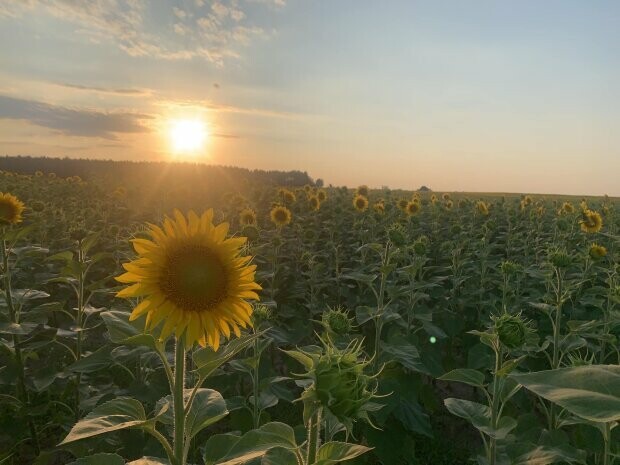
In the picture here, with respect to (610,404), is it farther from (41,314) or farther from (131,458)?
(41,314)

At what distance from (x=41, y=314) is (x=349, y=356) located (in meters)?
3.55

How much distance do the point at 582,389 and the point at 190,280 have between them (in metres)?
1.47

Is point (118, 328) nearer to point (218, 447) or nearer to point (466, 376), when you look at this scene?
point (218, 447)

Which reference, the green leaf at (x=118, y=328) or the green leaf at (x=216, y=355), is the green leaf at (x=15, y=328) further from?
the green leaf at (x=216, y=355)

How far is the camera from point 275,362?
22.3 ft

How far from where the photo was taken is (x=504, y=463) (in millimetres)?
2932

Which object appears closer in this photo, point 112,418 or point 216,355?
point 112,418

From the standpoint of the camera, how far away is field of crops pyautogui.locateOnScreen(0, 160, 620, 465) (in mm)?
1654

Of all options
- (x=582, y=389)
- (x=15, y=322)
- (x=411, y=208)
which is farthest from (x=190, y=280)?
(x=411, y=208)

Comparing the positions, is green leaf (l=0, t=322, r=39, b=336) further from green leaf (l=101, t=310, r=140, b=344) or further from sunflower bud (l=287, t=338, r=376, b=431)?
sunflower bud (l=287, t=338, r=376, b=431)

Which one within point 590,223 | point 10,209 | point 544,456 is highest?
point 590,223

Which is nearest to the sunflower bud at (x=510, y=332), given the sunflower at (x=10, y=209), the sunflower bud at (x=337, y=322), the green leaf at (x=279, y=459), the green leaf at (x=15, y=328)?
the sunflower bud at (x=337, y=322)

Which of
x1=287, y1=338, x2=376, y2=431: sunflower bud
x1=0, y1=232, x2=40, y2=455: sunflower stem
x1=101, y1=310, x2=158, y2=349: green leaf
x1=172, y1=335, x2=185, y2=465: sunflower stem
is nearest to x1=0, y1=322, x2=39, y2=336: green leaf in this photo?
x1=0, y1=232, x2=40, y2=455: sunflower stem

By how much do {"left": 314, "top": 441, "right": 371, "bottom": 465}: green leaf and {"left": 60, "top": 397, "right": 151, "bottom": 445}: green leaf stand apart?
53cm
